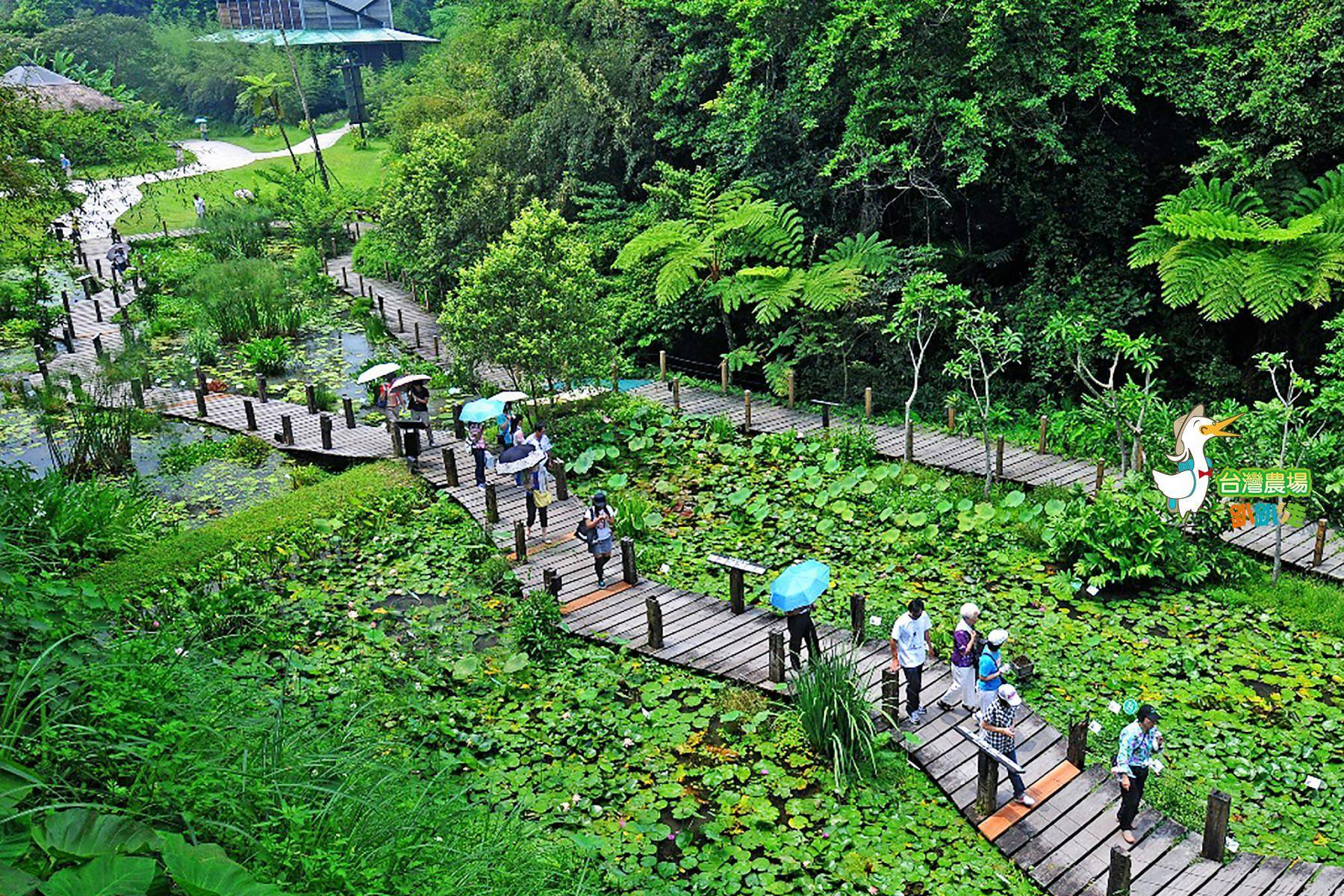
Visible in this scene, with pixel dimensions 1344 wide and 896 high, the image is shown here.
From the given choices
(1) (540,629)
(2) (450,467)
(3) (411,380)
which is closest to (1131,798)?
(1) (540,629)

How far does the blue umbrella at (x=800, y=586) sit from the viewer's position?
9.60 m

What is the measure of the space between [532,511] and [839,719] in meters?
5.62

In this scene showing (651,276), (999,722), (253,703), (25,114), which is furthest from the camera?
(651,276)

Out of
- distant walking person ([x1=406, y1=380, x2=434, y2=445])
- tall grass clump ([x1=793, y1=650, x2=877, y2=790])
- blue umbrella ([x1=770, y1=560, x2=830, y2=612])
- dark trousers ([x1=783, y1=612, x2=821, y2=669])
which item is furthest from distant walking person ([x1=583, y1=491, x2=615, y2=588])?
distant walking person ([x1=406, y1=380, x2=434, y2=445])

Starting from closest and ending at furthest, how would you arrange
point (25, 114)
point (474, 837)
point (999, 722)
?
point (474, 837) → point (999, 722) → point (25, 114)

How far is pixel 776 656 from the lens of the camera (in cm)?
985

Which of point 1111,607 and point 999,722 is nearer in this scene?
point 999,722

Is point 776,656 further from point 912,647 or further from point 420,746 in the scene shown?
point 420,746

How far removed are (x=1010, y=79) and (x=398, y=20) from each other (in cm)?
5086

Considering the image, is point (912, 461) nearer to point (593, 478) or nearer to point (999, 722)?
point (593, 478)

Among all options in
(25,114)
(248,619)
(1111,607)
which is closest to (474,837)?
(248,619)

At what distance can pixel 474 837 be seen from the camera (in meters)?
6.38

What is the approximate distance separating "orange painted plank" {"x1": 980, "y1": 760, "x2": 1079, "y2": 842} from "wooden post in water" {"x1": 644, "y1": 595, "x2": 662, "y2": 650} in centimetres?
374

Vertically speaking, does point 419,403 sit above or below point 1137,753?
above
